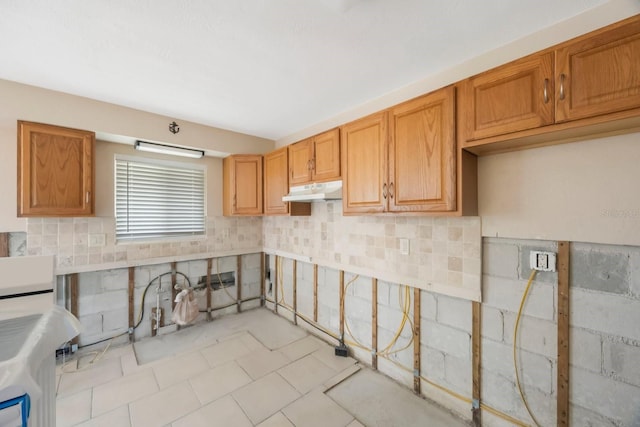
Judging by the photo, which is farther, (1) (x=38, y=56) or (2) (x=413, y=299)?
(2) (x=413, y=299)

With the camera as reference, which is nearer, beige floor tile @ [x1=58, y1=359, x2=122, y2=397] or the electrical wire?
the electrical wire

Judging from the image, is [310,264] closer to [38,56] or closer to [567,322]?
[567,322]

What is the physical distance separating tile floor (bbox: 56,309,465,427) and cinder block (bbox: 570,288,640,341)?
3.54ft

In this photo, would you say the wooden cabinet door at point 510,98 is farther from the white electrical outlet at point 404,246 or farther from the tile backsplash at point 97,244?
the tile backsplash at point 97,244

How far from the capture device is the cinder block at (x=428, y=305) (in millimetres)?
1962

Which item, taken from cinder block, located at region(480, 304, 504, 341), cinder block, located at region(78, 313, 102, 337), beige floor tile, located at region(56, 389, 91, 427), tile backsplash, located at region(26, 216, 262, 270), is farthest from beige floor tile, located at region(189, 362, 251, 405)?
cinder block, located at region(480, 304, 504, 341)

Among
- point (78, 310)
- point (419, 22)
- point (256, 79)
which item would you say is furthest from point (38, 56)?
point (419, 22)

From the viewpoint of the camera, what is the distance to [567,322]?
1.41 meters

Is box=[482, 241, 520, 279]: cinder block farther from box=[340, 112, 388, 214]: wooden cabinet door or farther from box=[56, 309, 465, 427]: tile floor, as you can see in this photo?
box=[56, 309, 465, 427]: tile floor

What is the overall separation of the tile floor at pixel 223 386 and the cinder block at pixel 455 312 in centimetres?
66

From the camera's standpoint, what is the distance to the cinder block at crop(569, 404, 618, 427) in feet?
4.34

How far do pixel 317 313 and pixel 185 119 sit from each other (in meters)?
2.70

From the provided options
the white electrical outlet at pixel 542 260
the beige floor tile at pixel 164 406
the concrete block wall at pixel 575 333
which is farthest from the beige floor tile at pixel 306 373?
the white electrical outlet at pixel 542 260

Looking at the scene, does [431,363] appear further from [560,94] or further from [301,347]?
[560,94]
